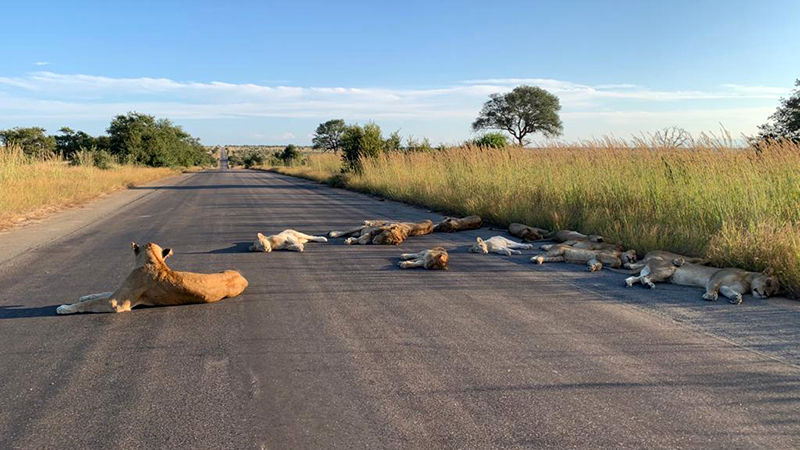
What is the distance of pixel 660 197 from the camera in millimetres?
9781

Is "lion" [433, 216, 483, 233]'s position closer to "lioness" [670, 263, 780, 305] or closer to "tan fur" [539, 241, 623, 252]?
"tan fur" [539, 241, 623, 252]

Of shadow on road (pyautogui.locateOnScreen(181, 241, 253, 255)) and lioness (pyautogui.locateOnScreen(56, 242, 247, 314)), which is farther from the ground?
lioness (pyautogui.locateOnScreen(56, 242, 247, 314))

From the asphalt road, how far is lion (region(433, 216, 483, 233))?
384 centimetres

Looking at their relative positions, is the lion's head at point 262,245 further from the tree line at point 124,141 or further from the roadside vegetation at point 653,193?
the tree line at point 124,141

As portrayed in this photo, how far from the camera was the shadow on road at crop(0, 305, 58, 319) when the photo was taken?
17.8 feet

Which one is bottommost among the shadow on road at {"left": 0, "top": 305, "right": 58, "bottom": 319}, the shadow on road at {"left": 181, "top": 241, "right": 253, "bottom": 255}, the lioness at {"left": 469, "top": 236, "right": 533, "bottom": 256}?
the shadow on road at {"left": 181, "top": 241, "right": 253, "bottom": 255}

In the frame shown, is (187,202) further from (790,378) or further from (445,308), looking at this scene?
(790,378)

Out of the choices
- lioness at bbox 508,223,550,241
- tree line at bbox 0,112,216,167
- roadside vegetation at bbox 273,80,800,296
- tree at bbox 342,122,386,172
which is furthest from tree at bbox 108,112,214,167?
lioness at bbox 508,223,550,241

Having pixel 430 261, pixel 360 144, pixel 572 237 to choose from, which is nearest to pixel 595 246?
pixel 572 237

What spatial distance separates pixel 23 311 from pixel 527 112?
47.0 metres

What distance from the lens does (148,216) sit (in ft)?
49.4

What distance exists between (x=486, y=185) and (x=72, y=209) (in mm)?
12468

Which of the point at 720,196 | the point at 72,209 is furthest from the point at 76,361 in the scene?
the point at 72,209

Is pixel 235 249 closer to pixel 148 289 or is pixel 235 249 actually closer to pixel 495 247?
pixel 148 289
